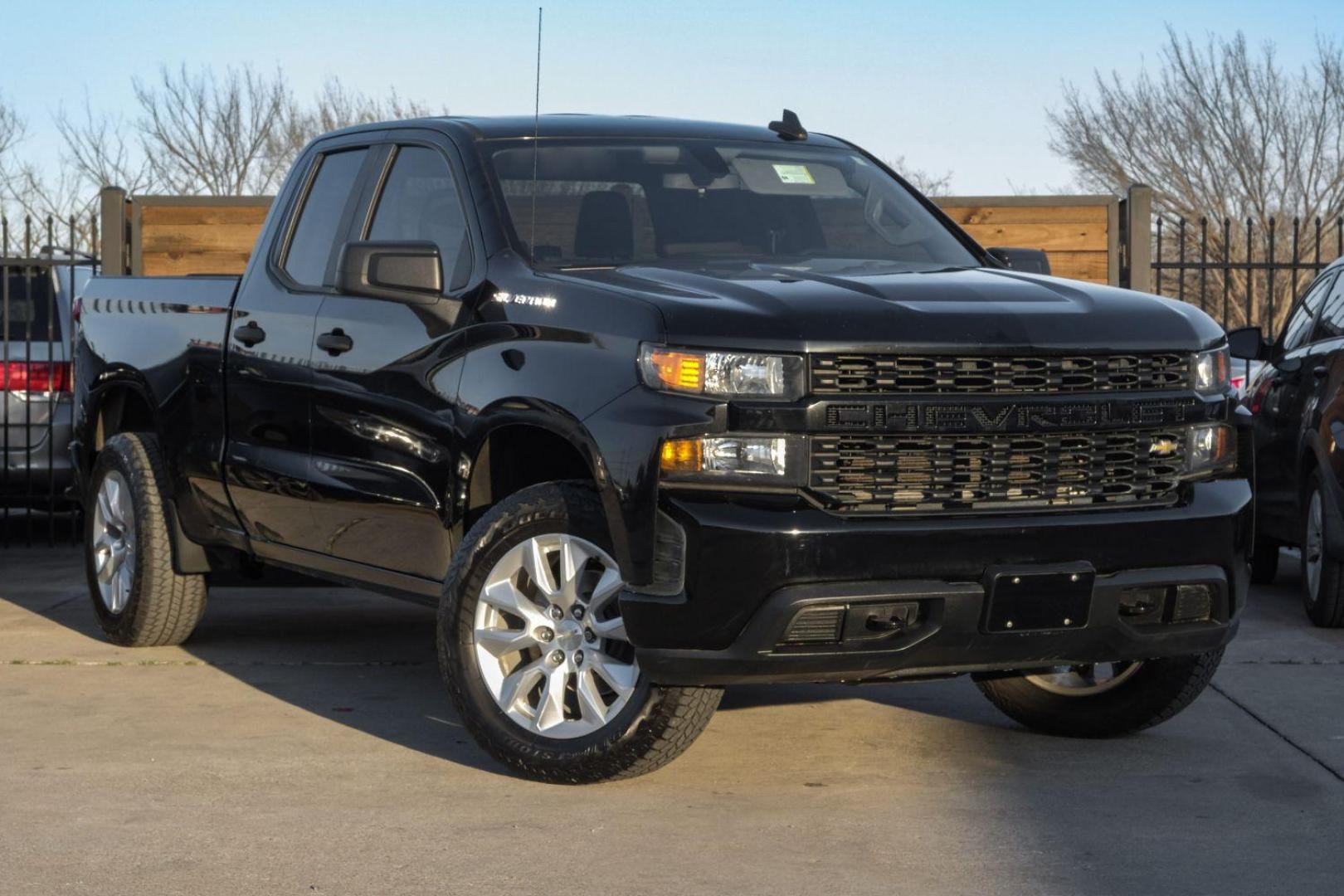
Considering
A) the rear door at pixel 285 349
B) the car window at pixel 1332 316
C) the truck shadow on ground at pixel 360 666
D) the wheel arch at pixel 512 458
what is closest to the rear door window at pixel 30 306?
the truck shadow on ground at pixel 360 666

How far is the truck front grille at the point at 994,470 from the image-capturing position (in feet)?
16.6

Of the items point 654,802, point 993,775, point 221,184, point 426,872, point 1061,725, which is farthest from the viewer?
point 221,184

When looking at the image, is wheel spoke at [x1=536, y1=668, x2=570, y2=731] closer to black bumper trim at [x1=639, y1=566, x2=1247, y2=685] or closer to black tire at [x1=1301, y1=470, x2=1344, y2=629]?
black bumper trim at [x1=639, y1=566, x2=1247, y2=685]

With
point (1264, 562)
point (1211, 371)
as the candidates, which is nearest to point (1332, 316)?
point (1264, 562)

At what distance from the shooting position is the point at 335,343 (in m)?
6.48

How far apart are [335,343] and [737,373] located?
6.25ft

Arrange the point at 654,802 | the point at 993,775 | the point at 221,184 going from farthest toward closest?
the point at 221,184, the point at 993,775, the point at 654,802

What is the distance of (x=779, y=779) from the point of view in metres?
5.69

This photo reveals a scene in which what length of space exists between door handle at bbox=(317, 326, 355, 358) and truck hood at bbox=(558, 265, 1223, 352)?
3.22 feet

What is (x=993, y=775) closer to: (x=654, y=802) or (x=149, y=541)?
(x=654, y=802)

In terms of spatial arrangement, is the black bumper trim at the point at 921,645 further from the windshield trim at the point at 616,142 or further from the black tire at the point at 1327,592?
the black tire at the point at 1327,592

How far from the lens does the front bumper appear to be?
4.93 m

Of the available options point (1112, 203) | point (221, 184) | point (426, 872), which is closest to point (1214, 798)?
point (426, 872)

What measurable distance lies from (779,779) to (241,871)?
1.65m
